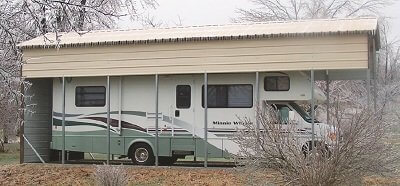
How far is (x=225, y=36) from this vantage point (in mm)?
14625

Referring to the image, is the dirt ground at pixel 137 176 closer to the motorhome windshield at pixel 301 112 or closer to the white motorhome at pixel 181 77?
the white motorhome at pixel 181 77

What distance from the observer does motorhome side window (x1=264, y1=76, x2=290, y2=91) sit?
14820 millimetres

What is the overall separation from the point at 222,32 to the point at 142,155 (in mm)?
4029

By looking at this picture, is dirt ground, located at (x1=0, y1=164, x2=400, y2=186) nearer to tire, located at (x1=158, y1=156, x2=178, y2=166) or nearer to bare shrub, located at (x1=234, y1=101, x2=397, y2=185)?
tire, located at (x1=158, y1=156, x2=178, y2=166)

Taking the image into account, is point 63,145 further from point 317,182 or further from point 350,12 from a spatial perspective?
point 350,12

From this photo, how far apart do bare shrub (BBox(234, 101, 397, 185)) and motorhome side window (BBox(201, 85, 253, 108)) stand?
6.58 m

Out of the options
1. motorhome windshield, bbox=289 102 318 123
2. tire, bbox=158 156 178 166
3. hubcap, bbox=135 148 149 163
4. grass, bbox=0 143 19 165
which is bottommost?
grass, bbox=0 143 19 165

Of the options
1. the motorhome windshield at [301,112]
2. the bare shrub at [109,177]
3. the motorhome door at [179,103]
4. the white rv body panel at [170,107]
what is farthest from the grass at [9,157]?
the bare shrub at [109,177]

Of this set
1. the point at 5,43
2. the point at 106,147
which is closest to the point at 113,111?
the point at 106,147

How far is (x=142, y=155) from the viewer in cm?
1603

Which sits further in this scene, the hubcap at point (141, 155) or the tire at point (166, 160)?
the tire at point (166, 160)

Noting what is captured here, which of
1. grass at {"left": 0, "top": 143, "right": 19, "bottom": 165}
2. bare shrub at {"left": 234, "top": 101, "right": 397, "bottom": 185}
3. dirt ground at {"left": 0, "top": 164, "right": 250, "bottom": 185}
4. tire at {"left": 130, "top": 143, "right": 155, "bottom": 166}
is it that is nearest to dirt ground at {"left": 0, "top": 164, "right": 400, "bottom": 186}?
dirt ground at {"left": 0, "top": 164, "right": 250, "bottom": 185}

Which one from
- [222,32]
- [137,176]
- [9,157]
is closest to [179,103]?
[222,32]

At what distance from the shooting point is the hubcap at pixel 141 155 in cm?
1595
